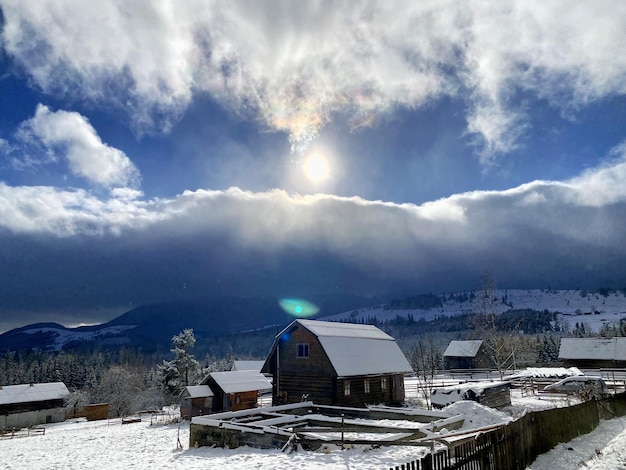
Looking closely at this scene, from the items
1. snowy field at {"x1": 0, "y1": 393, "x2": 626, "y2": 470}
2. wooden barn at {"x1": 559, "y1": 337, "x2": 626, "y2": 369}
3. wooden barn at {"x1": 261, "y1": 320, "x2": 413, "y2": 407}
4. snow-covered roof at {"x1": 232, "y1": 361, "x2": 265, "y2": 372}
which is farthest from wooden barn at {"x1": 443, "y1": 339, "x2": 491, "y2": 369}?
snowy field at {"x1": 0, "y1": 393, "x2": 626, "y2": 470}

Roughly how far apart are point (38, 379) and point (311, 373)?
10587 cm

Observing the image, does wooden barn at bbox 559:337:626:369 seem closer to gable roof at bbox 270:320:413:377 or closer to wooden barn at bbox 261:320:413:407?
gable roof at bbox 270:320:413:377

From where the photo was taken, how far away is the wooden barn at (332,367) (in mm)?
34906

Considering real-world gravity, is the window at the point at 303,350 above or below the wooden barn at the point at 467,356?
above

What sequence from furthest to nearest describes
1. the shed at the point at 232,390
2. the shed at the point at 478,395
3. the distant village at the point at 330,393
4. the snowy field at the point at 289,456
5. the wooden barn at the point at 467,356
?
the wooden barn at the point at 467,356 < the shed at the point at 232,390 < the shed at the point at 478,395 < the distant village at the point at 330,393 < the snowy field at the point at 289,456

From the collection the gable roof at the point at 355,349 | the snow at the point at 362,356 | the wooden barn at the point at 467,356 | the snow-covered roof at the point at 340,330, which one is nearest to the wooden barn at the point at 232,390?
the gable roof at the point at 355,349

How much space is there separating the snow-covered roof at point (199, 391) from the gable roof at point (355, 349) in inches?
409

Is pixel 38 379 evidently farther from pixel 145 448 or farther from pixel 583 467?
pixel 583 467

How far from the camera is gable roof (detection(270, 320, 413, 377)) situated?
35594 millimetres

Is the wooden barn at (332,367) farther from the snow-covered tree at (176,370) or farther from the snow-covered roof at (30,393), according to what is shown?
the snow-covered roof at (30,393)

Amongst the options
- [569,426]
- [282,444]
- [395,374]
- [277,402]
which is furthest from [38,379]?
[569,426]

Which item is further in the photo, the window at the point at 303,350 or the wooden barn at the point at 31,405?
the wooden barn at the point at 31,405

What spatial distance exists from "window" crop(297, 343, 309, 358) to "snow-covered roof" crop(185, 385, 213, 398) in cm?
1331

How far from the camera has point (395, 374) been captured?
40.2 m
